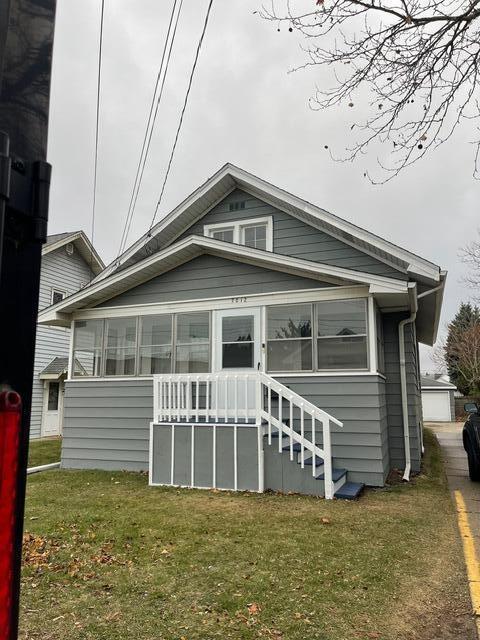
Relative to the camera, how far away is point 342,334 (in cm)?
807

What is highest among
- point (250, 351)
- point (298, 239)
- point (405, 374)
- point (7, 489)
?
point (298, 239)

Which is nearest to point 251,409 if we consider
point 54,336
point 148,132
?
point 148,132

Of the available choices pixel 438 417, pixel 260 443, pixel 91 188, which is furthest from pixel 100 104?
pixel 438 417

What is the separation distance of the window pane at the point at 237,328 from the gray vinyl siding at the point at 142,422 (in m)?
1.16

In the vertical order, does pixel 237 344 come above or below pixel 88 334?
below

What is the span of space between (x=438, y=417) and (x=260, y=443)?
77.5ft

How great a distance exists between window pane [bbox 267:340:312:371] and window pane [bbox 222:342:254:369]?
0.41 metres

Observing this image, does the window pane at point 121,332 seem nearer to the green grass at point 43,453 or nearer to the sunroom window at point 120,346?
the sunroom window at point 120,346

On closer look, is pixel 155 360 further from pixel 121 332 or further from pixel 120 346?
pixel 121 332

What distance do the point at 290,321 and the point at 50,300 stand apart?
12.2 meters

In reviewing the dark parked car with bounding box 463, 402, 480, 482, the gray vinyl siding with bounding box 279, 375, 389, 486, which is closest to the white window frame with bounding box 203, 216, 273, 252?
the gray vinyl siding with bounding box 279, 375, 389, 486

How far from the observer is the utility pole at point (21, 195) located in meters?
0.90

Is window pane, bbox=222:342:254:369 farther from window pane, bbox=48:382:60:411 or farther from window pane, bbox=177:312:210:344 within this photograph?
window pane, bbox=48:382:60:411

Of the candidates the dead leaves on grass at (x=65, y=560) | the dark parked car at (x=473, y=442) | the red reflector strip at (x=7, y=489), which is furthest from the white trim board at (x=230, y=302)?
the red reflector strip at (x=7, y=489)
